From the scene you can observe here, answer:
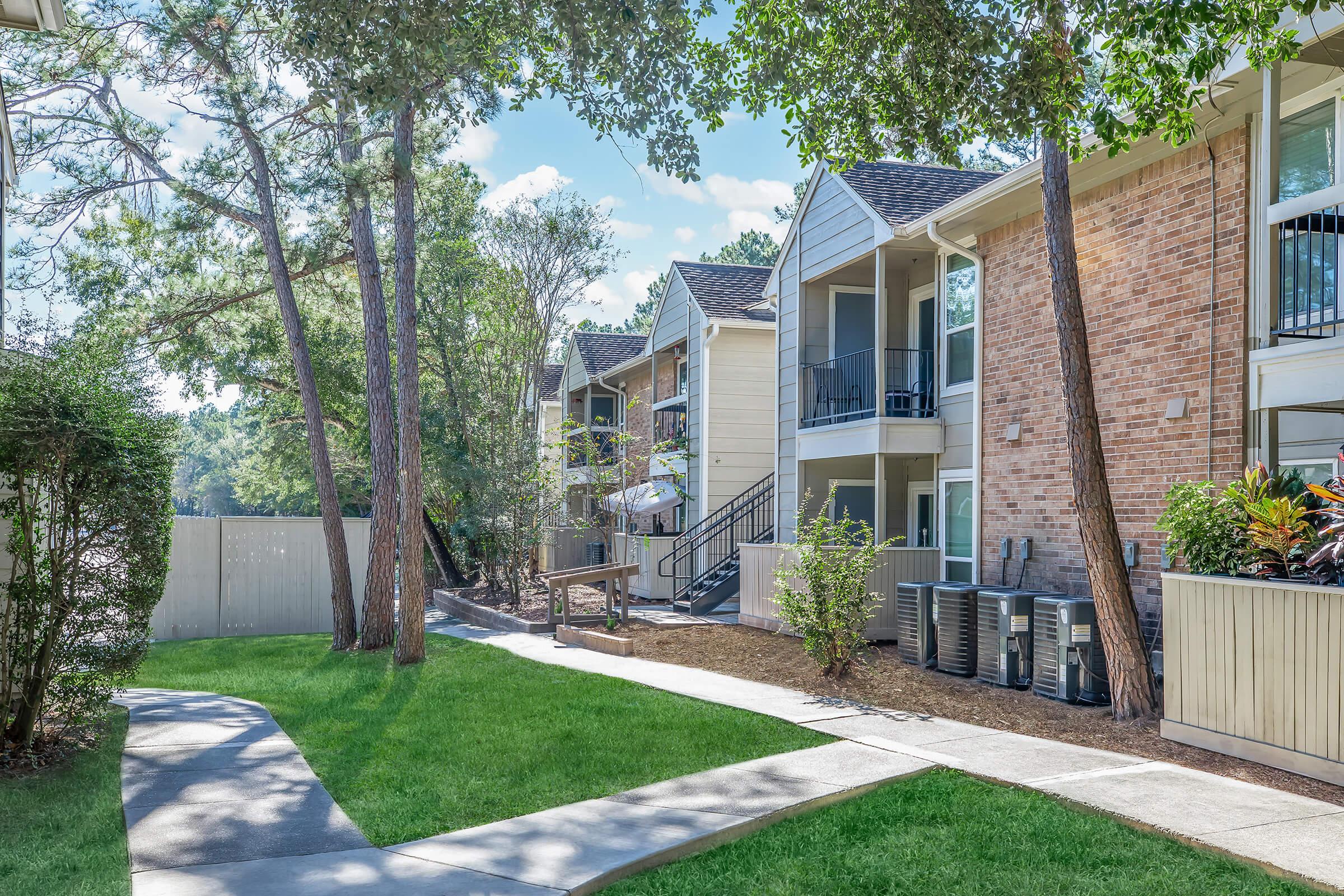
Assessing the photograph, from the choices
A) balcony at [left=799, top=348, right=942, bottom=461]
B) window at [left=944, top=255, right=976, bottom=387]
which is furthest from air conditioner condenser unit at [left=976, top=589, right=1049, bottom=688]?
window at [left=944, top=255, right=976, bottom=387]

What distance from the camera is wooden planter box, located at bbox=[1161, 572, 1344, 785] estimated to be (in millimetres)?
6441

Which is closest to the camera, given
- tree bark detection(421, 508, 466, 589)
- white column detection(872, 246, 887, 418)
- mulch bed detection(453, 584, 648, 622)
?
white column detection(872, 246, 887, 418)

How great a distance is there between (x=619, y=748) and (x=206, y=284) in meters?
14.9

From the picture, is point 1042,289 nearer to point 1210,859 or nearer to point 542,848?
point 1210,859

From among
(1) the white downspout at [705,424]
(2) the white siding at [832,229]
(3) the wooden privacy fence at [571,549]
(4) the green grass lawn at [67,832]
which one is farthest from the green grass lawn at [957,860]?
(3) the wooden privacy fence at [571,549]

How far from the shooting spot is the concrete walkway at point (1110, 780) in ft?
17.1

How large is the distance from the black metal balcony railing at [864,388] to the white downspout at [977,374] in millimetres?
1286

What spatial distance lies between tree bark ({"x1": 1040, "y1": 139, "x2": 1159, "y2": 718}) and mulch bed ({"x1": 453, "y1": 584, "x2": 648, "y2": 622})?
9.50 meters

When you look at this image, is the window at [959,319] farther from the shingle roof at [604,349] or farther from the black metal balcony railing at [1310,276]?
the shingle roof at [604,349]

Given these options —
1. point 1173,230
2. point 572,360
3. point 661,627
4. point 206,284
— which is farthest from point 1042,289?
point 572,360

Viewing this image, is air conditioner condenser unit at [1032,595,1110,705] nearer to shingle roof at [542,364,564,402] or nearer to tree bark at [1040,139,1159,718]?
tree bark at [1040,139,1159,718]

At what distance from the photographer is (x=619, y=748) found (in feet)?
24.8

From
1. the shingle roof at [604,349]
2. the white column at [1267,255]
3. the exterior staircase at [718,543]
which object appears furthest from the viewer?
the shingle roof at [604,349]

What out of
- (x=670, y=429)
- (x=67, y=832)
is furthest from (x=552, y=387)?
(x=67, y=832)
